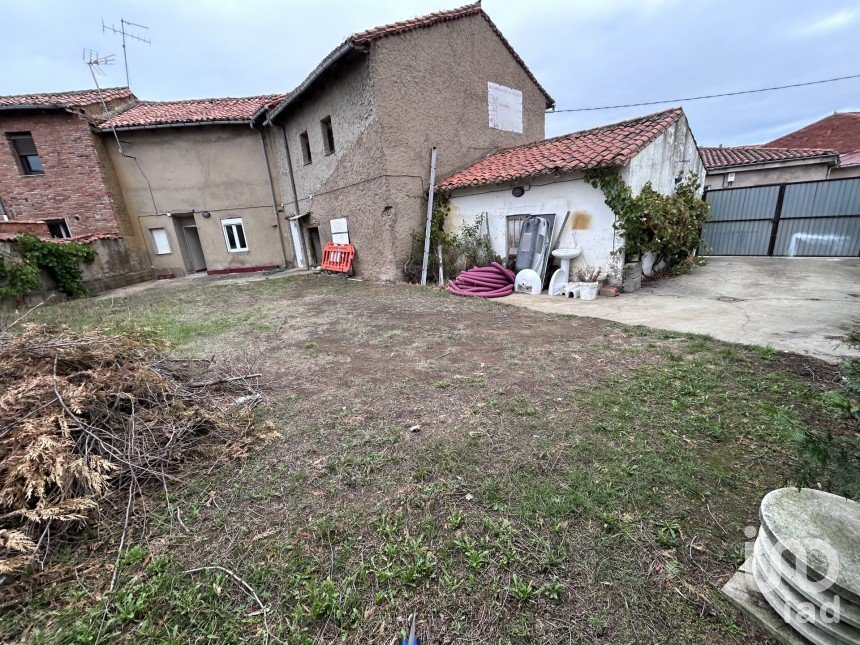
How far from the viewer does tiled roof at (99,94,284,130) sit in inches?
481

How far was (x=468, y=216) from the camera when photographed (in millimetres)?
9375

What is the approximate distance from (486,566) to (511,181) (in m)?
8.11

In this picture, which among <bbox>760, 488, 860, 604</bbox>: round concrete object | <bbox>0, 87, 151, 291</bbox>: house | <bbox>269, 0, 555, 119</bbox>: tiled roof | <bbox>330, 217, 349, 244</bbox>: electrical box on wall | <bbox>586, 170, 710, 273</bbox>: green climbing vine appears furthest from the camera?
<bbox>0, 87, 151, 291</bbox>: house

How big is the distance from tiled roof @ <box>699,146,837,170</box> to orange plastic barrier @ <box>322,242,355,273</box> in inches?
521

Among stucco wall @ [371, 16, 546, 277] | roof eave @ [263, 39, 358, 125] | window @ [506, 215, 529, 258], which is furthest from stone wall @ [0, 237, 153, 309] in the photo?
window @ [506, 215, 529, 258]

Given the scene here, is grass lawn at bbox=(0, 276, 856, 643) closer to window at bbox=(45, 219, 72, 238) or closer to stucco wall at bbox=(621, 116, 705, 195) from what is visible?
stucco wall at bbox=(621, 116, 705, 195)

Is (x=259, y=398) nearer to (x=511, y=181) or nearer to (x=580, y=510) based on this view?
(x=580, y=510)

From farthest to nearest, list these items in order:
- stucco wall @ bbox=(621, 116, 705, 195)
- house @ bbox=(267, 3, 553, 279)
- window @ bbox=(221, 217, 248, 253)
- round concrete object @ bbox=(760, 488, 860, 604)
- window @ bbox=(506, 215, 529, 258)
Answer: window @ bbox=(221, 217, 248, 253)
house @ bbox=(267, 3, 553, 279)
window @ bbox=(506, 215, 529, 258)
stucco wall @ bbox=(621, 116, 705, 195)
round concrete object @ bbox=(760, 488, 860, 604)

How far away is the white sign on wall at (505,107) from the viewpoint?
35.2 ft

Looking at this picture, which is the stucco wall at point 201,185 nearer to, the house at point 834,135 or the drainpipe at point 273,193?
the drainpipe at point 273,193

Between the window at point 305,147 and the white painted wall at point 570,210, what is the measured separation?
21.1 ft

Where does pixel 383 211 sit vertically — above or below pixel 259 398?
above

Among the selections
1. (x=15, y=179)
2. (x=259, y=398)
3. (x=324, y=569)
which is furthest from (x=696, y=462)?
(x=15, y=179)

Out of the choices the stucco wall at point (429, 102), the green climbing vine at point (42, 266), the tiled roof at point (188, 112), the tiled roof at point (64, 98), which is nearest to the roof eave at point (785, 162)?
the stucco wall at point (429, 102)
